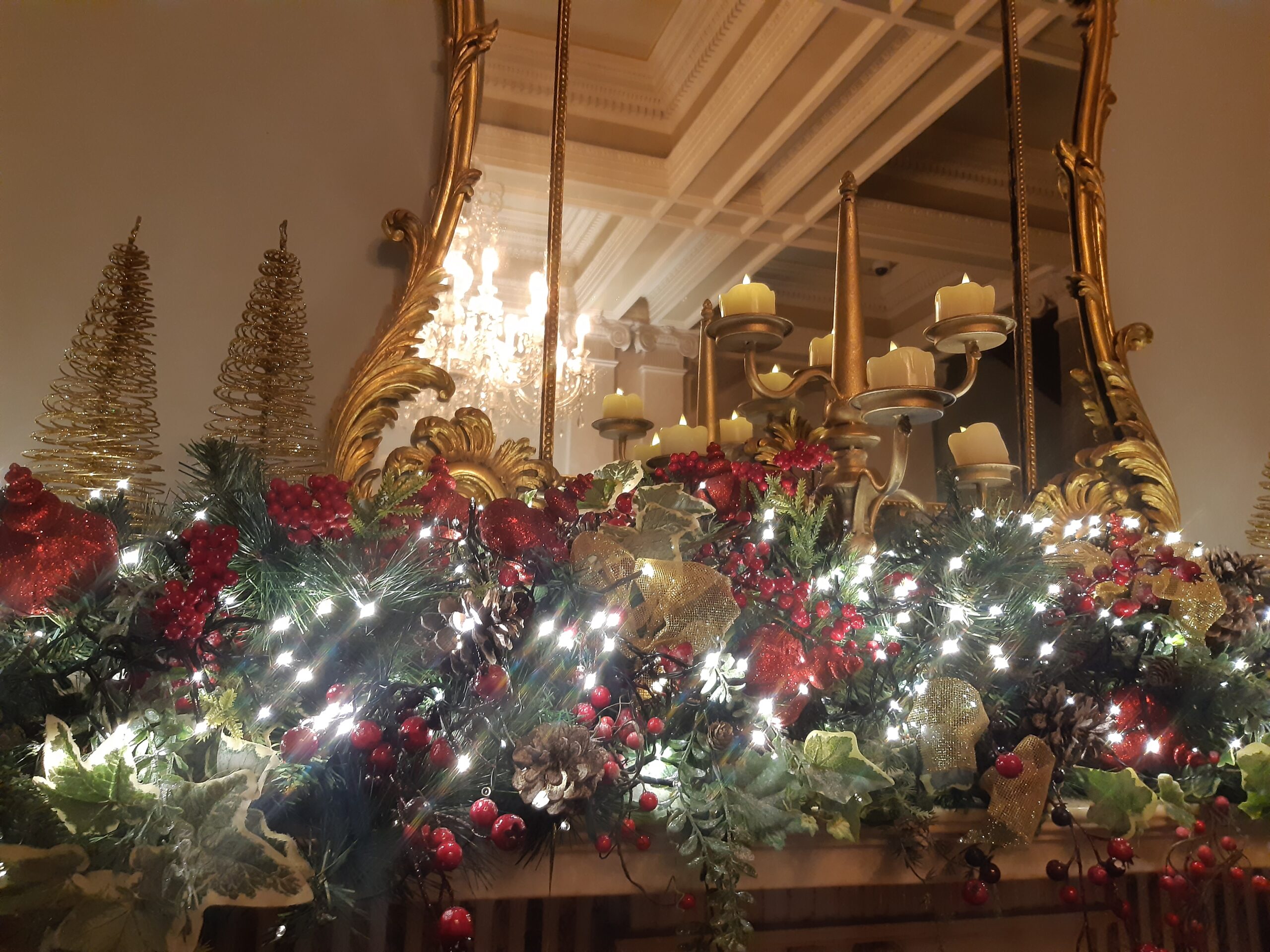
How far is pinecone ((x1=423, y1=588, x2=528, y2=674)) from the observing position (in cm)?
56

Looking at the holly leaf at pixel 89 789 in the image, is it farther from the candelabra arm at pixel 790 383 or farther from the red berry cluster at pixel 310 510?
the candelabra arm at pixel 790 383

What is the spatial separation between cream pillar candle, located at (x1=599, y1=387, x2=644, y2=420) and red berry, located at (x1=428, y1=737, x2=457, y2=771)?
1.86 ft

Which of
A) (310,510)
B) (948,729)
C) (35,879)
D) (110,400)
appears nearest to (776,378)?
(948,729)

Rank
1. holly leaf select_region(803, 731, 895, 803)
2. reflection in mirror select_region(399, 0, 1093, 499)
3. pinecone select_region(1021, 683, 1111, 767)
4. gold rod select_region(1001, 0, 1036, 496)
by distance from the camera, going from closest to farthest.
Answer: holly leaf select_region(803, 731, 895, 803)
pinecone select_region(1021, 683, 1111, 767)
reflection in mirror select_region(399, 0, 1093, 499)
gold rod select_region(1001, 0, 1036, 496)

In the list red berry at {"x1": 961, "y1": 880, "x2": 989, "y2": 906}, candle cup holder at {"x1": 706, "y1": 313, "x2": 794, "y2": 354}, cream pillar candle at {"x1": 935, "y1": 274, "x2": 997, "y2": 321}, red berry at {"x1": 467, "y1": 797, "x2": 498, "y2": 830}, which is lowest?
red berry at {"x1": 961, "y1": 880, "x2": 989, "y2": 906}

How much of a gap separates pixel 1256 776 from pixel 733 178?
879mm

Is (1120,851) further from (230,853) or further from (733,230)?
(733,230)

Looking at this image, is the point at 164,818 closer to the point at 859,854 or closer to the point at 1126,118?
the point at 859,854

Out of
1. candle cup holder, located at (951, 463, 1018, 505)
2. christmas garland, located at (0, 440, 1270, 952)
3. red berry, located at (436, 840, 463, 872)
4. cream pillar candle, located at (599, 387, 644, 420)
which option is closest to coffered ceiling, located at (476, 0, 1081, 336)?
cream pillar candle, located at (599, 387, 644, 420)

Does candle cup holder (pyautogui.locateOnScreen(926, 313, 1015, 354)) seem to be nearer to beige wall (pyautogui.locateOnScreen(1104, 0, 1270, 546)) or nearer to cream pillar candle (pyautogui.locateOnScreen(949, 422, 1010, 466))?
cream pillar candle (pyautogui.locateOnScreen(949, 422, 1010, 466))

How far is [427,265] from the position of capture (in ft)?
3.26

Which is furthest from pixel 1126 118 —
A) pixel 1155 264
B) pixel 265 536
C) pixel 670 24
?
pixel 265 536

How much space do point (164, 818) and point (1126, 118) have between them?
69.0 inches

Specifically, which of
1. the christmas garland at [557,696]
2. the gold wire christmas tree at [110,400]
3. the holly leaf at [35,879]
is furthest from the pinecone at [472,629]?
the gold wire christmas tree at [110,400]
